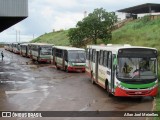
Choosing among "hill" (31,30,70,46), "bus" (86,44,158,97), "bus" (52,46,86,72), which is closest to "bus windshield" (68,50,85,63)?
"bus" (52,46,86,72)

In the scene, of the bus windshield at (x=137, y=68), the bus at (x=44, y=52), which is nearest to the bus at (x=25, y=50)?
the bus at (x=44, y=52)

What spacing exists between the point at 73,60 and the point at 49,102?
17.7 m

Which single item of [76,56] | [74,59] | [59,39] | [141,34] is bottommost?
[74,59]

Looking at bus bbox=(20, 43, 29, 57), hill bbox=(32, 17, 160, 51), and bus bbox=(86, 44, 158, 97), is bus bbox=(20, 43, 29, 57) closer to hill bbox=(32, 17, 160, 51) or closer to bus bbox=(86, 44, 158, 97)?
hill bbox=(32, 17, 160, 51)

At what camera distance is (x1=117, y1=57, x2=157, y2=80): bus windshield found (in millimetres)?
19580

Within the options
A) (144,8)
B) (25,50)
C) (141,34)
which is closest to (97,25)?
(141,34)

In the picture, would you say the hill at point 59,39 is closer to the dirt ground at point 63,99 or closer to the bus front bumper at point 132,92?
the dirt ground at point 63,99

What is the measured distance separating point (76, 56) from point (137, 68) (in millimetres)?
18610

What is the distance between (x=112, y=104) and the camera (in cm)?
1956

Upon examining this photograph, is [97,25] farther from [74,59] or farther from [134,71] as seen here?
[134,71]

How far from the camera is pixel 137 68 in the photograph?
19.7m

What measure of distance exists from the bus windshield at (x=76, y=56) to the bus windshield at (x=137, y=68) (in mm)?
18024

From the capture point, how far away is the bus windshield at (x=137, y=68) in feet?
64.2

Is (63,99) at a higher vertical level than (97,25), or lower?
lower
